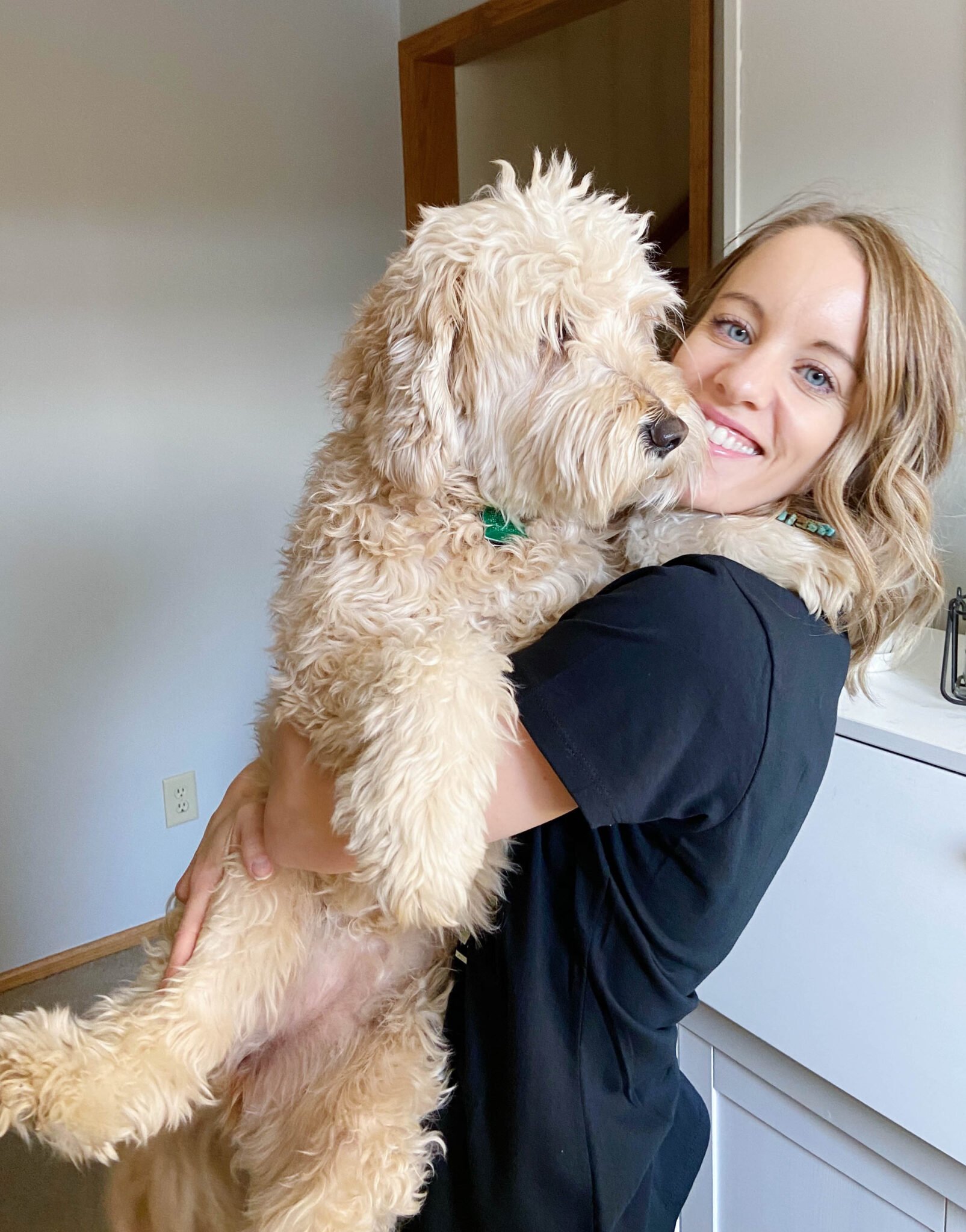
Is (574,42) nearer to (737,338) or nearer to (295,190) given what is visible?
(295,190)

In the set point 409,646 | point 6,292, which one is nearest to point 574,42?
point 6,292

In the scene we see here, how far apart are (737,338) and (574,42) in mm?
3269

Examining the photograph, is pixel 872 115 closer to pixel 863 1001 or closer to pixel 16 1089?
pixel 863 1001

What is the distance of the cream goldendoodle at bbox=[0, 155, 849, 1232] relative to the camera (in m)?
1.18

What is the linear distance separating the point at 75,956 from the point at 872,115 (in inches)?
135

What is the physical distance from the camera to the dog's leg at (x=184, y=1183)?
1.33 m

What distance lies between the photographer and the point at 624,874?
41.3 inches

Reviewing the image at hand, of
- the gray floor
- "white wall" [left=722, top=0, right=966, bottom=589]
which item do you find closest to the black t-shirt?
"white wall" [left=722, top=0, right=966, bottom=589]

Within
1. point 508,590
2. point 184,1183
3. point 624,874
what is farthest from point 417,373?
point 184,1183

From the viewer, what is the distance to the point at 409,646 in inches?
44.5

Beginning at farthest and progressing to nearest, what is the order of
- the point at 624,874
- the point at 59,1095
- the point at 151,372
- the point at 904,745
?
the point at 151,372 → the point at 904,745 → the point at 59,1095 → the point at 624,874

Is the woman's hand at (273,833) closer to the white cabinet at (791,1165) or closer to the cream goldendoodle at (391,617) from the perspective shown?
the cream goldendoodle at (391,617)

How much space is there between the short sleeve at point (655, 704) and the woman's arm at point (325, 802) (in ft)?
0.18

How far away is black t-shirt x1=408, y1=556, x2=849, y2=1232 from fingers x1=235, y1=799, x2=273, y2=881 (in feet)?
1.03
